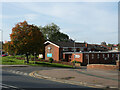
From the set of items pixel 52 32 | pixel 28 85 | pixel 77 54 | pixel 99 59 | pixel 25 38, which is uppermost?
pixel 52 32

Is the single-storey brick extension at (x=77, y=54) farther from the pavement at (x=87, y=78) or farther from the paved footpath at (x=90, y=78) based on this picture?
the paved footpath at (x=90, y=78)

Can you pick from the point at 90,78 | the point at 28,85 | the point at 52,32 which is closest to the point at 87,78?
the point at 90,78

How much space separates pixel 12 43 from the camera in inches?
1369

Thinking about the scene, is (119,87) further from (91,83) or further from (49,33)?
(49,33)

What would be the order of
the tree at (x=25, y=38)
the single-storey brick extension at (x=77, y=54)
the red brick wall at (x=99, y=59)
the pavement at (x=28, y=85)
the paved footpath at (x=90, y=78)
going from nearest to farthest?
the pavement at (x=28, y=85)
the paved footpath at (x=90, y=78)
the tree at (x=25, y=38)
the red brick wall at (x=99, y=59)
the single-storey brick extension at (x=77, y=54)

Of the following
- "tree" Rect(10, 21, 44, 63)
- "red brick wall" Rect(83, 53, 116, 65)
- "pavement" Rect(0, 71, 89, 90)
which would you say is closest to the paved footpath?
"pavement" Rect(0, 71, 89, 90)

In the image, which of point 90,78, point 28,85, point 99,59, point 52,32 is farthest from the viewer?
point 52,32

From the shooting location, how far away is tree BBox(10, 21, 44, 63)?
34.9 meters

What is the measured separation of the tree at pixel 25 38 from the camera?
3488cm

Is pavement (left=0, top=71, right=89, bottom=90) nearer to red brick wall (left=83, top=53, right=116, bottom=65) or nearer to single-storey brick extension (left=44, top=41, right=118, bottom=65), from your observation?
single-storey brick extension (left=44, top=41, right=118, bottom=65)

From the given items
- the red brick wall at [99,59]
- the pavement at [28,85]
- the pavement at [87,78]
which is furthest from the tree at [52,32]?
the pavement at [28,85]

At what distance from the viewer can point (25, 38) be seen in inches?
1383

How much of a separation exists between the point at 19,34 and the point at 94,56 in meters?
23.2

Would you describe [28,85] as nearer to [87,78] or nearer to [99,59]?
[87,78]
